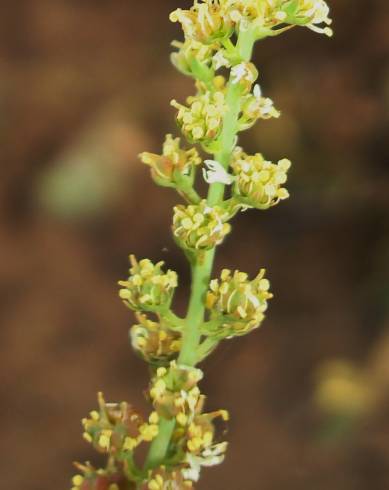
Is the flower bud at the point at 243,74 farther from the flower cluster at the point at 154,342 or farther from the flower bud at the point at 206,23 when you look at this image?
the flower cluster at the point at 154,342

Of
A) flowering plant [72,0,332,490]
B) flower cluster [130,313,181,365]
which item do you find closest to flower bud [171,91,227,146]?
flowering plant [72,0,332,490]

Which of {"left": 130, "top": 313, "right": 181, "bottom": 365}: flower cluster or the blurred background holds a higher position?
the blurred background

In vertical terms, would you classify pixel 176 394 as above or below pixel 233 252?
below

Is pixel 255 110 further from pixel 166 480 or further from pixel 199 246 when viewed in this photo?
pixel 166 480

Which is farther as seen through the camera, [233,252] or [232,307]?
[233,252]

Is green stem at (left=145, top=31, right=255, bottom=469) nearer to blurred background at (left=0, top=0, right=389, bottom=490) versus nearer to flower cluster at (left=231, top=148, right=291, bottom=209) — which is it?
flower cluster at (left=231, top=148, right=291, bottom=209)

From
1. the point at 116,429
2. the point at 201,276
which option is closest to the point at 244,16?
the point at 201,276

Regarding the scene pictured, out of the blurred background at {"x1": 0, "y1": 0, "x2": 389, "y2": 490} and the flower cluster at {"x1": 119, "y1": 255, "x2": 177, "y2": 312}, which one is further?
the blurred background at {"x1": 0, "y1": 0, "x2": 389, "y2": 490}
